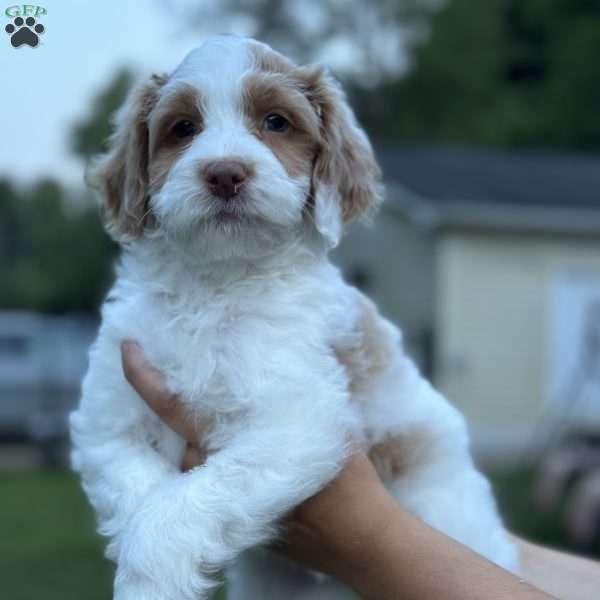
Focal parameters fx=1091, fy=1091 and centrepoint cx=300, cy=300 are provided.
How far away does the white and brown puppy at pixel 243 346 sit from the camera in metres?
3.50

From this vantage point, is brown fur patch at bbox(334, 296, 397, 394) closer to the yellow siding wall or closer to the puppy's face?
the puppy's face

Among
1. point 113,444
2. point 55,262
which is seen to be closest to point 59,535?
point 113,444

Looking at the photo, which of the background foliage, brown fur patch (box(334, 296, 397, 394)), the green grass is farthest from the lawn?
the background foliage

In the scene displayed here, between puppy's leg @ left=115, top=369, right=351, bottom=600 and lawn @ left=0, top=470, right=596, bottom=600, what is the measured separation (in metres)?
8.24

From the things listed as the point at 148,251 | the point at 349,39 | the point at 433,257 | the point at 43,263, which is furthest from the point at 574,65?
the point at 148,251

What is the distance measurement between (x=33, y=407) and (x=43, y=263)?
22.8 metres

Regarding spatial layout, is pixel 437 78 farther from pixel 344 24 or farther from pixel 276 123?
pixel 276 123

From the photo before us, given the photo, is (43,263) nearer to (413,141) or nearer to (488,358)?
(413,141)

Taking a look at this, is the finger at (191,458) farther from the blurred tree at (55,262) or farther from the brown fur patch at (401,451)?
the blurred tree at (55,262)

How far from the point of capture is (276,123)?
3.86 metres

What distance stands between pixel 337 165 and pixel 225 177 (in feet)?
2.02

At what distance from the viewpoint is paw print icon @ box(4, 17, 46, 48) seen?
448cm

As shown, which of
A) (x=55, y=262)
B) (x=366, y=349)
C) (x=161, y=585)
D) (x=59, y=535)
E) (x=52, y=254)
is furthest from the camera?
(x=55, y=262)

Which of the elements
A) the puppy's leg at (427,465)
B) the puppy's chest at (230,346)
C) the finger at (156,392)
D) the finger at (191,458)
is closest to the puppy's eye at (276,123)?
the puppy's chest at (230,346)
